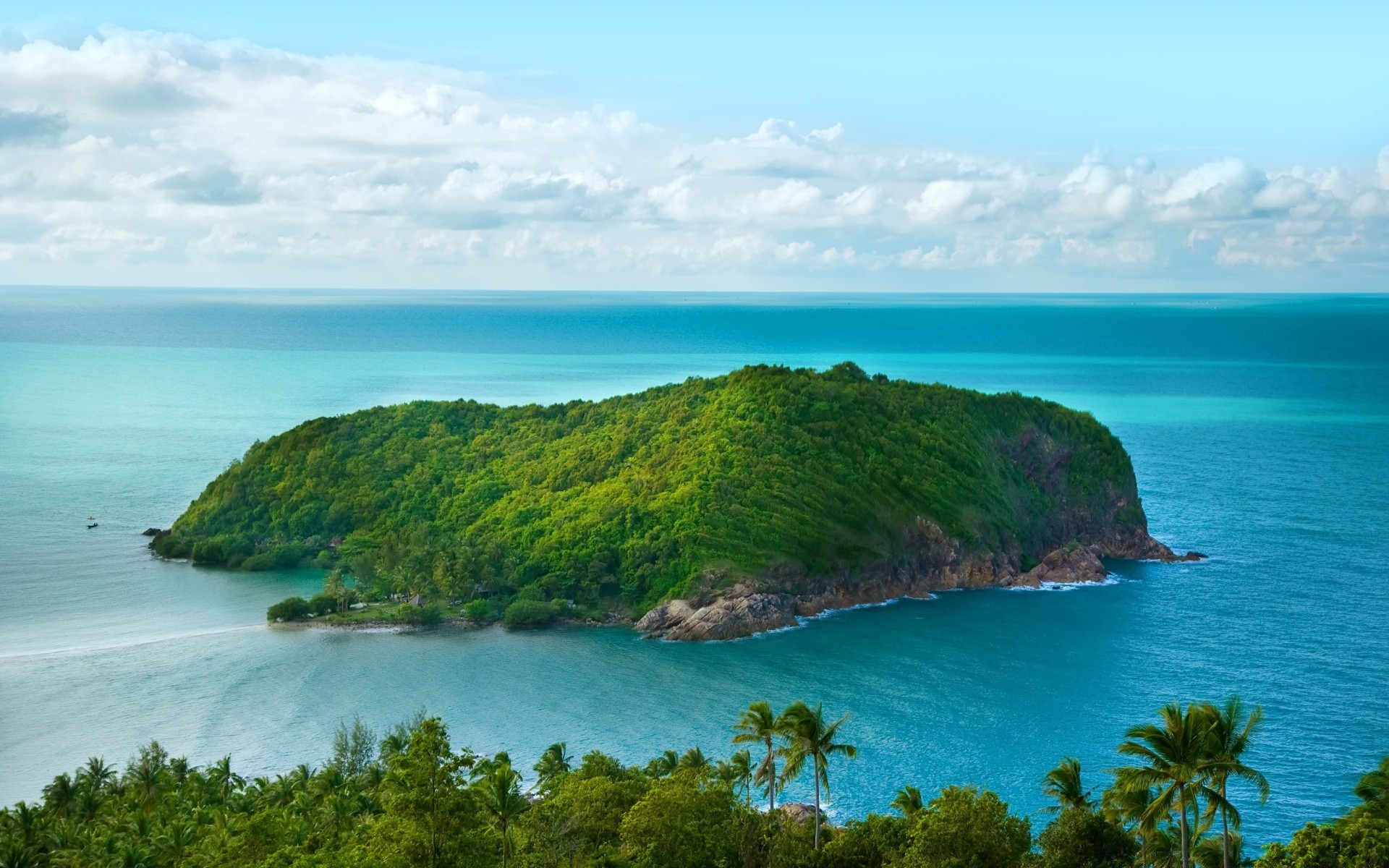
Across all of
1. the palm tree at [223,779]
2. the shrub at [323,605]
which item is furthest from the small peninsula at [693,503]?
the palm tree at [223,779]

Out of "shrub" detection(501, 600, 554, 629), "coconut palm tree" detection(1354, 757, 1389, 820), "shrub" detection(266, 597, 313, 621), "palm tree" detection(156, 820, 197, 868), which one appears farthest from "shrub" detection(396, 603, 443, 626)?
"coconut palm tree" detection(1354, 757, 1389, 820)

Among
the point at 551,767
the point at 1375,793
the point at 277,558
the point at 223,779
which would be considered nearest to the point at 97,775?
the point at 223,779

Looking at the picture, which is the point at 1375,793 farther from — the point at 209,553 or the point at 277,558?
the point at 209,553

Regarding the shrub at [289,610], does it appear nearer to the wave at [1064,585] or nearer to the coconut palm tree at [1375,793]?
the wave at [1064,585]

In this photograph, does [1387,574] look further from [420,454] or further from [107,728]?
[107,728]

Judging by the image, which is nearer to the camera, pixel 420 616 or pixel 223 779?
pixel 223 779

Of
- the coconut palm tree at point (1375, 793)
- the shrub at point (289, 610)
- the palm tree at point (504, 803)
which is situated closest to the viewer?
the coconut palm tree at point (1375, 793)

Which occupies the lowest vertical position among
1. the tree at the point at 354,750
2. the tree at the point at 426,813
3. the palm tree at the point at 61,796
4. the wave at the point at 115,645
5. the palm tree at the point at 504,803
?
the tree at the point at 354,750
